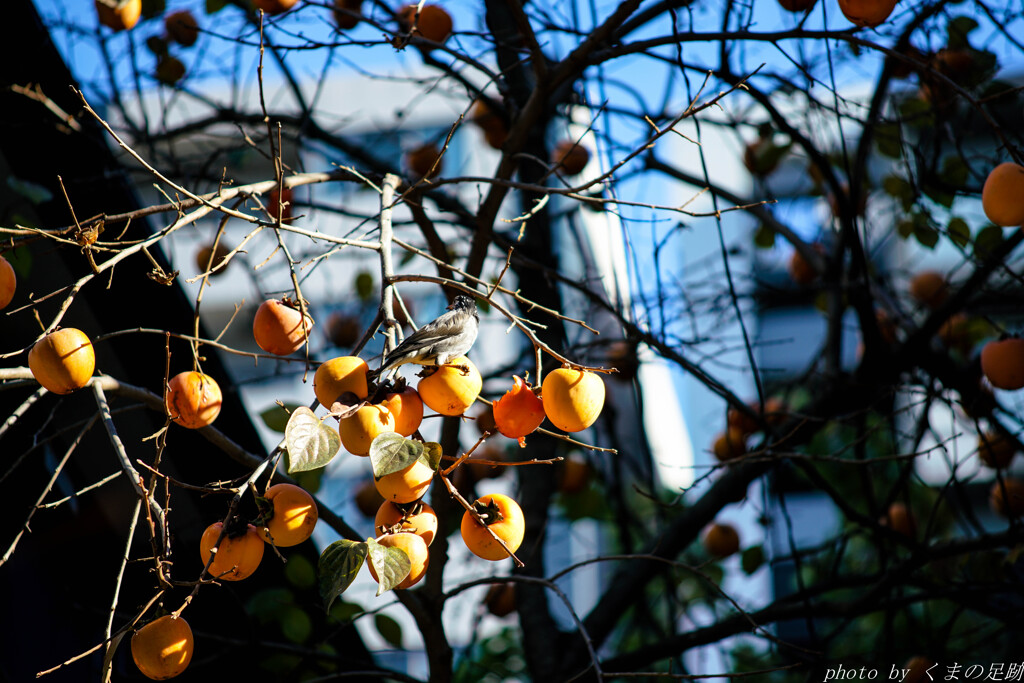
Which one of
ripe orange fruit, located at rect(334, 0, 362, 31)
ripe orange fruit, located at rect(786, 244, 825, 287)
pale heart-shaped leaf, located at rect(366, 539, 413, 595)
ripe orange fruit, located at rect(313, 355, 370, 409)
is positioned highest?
ripe orange fruit, located at rect(786, 244, 825, 287)

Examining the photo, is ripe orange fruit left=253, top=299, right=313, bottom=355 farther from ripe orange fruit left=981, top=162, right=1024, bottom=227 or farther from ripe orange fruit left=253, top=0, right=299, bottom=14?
ripe orange fruit left=981, top=162, right=1024, bottom=227

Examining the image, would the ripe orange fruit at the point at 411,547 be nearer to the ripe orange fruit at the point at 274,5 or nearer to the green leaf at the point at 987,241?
the ripe orange fruit at the point at 274,5

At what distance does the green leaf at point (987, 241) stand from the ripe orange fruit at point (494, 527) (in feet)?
5.28

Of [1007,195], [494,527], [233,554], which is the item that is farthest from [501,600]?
[1007,195]

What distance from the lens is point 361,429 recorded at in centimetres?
99

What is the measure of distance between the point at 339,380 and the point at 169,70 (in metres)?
1.96

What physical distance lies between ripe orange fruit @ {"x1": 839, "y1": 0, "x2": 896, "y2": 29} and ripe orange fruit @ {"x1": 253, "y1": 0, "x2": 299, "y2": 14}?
1245 millimetres

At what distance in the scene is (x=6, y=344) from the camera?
6.22 ft

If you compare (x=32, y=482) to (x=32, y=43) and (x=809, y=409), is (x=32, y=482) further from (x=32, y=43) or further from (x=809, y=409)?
(x=809, y=409)

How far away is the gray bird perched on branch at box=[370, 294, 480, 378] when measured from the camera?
109cm

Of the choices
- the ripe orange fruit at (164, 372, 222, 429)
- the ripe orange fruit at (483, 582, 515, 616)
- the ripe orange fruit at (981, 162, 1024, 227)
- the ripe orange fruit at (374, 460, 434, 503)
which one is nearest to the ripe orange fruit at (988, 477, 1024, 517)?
the ripe orange fruit at (981, 162, 1024, 227)

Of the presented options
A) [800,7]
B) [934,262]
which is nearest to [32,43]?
[800,7]

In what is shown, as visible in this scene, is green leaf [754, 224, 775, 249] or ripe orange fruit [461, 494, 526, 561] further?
green leaf [754, 224, 775, 249]

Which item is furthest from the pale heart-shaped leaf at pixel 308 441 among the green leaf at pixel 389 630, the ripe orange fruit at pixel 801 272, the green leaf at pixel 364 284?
the ripe orange fruit at pixel 801 272
